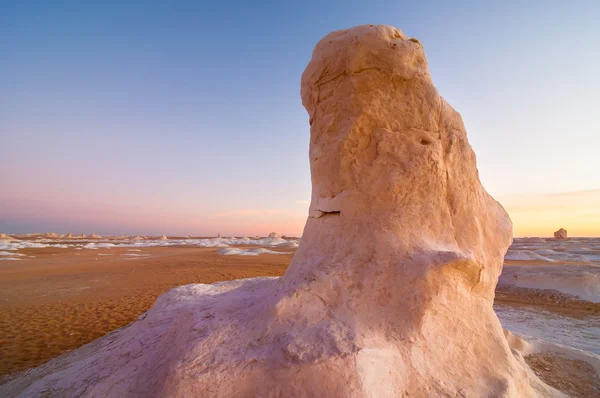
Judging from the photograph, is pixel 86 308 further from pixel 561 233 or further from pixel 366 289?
pixel 561 233

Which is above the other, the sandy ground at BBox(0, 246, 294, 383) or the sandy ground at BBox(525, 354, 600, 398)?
the sandy ground at BBox(525, 354, 600, 398)

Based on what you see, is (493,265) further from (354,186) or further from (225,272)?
(225,272)

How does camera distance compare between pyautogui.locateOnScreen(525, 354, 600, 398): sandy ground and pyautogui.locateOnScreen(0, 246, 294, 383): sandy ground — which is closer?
pyautogui.locateOnScreen(525, 354, 600, 398): sandy ground

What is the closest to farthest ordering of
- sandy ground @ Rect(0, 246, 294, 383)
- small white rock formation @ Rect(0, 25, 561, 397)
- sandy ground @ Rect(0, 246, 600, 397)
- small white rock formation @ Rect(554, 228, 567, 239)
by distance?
small white rock formation @ Rect(0, 25, 561, 397) → sandy ground @ Rect(0, 246, 600, 397) → sandy ground @ Rect(0, 246, 294, 383) → small white rock formation @ Rect(554, 228, 567, 239)

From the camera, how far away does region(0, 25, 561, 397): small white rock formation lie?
2.14 m

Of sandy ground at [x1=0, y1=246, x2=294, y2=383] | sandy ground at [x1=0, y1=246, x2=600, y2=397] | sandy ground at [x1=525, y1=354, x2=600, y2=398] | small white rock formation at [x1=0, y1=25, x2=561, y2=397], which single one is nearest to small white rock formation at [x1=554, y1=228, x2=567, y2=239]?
sandy ground at [x1=0, y1=246, x2=600, y2=397]

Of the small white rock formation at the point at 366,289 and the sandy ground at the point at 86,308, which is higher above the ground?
the small white rock formation at the point at 366,289

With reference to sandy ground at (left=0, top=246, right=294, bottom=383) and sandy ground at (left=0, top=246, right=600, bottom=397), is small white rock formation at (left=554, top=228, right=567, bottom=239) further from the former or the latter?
sandy ground at (left=0, top=246, right=294, bottom=383)

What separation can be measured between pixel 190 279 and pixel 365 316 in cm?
1103

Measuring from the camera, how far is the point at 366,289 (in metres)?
2.63

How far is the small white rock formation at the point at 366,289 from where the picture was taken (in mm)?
2139

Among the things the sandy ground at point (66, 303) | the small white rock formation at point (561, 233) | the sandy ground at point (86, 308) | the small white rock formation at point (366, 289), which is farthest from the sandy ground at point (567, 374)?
the small white rock formation at point (561, 233)

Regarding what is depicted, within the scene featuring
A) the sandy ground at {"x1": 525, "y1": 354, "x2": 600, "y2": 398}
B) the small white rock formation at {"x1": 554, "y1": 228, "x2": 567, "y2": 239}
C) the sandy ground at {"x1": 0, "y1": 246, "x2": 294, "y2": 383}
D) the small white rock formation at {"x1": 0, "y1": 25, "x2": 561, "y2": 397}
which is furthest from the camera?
the small white rock formation at {"x1": 554, "y1": 228, "x2": 567, "y2": 239}

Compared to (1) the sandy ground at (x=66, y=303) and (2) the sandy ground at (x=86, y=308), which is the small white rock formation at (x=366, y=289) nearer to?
(2) the sandy ground at (x=86, y=308)
